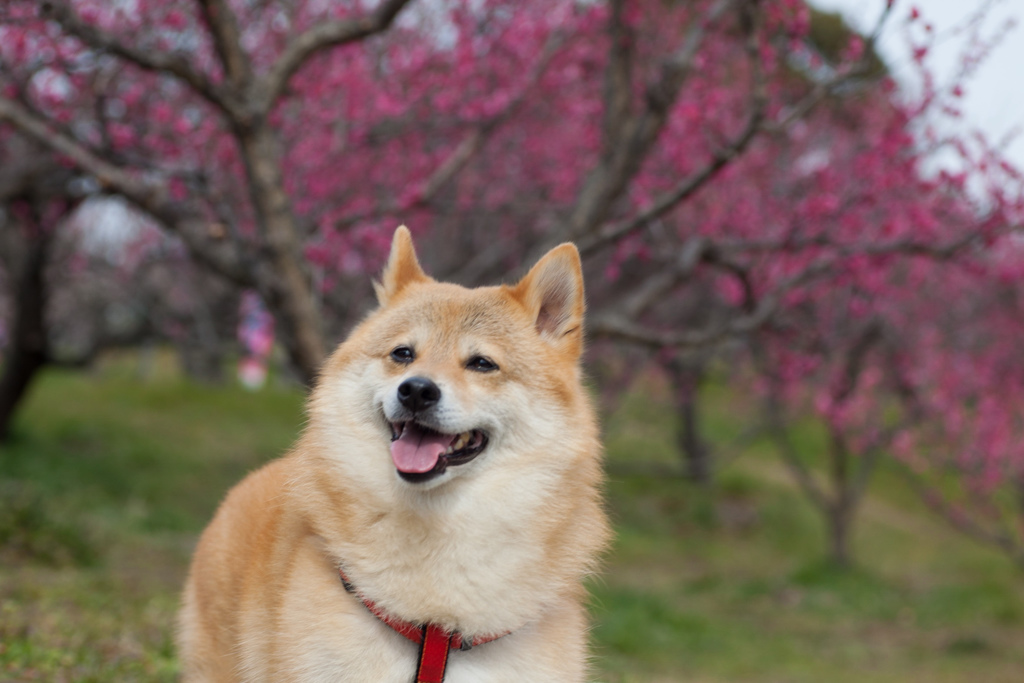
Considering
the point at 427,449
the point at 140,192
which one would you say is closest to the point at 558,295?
the point at 427,449

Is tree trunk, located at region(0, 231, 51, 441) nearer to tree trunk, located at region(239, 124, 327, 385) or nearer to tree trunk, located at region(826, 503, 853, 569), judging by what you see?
tree trunk, located at region(239, 124, 327, 385)

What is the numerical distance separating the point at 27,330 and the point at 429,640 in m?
10.4

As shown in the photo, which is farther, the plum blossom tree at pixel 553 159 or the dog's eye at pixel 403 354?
the plum blossom tree at pixel 553 159

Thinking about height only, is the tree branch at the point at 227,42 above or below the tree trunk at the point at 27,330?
above

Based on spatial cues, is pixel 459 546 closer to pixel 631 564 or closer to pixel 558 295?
pixel 558 295

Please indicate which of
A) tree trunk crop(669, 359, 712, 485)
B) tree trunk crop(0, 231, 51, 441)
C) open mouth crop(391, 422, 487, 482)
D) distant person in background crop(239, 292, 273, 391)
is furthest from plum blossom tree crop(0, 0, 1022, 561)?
distant person in background crop(239, 292, 273, 391)

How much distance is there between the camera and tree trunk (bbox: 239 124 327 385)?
5.96 meters

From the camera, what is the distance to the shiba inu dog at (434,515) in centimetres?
277

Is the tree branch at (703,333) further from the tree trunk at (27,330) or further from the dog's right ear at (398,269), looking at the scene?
the tree trunk at (27,330)

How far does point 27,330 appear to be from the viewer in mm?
11336

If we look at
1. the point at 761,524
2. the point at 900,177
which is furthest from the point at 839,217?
the point at 761,524

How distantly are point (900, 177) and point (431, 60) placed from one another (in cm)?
471

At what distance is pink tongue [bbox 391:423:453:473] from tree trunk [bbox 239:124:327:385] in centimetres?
302

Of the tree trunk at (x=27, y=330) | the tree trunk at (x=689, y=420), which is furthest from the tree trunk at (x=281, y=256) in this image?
the tree trunk at (x=689, y=420)
